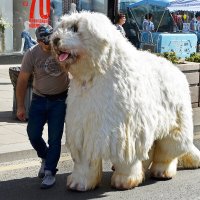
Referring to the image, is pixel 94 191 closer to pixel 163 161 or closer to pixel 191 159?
pixel 163 161

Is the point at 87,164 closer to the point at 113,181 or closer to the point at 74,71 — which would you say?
the point at 113,181

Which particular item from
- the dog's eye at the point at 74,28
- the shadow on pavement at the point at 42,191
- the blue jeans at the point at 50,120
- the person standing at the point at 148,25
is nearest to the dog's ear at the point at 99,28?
the dog's eye at the point at 74,28

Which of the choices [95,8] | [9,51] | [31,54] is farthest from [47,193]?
[95,8]

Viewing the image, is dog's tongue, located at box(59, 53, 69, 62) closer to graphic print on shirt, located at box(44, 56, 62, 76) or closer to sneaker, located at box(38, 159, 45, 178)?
graphic print on shirt, located at box(44, 56, 62, 76)

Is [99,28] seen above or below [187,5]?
below

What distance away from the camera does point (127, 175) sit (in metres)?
5.41

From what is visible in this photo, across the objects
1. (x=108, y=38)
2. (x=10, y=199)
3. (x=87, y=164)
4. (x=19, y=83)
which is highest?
(x=108, y=38)

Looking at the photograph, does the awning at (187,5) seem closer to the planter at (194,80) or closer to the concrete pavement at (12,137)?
the planter at (194,80)

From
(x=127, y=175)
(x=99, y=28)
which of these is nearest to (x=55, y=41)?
(x=99, y=28)

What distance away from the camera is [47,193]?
18.1 feet

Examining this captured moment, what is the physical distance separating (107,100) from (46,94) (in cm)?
79

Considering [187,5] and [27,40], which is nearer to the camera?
[27,40]

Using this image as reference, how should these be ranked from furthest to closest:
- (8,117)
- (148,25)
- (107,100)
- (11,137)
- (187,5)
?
(148,25) → (187,5) → (8,117) → (11,137) → (107,100)

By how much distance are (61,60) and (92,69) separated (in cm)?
32
